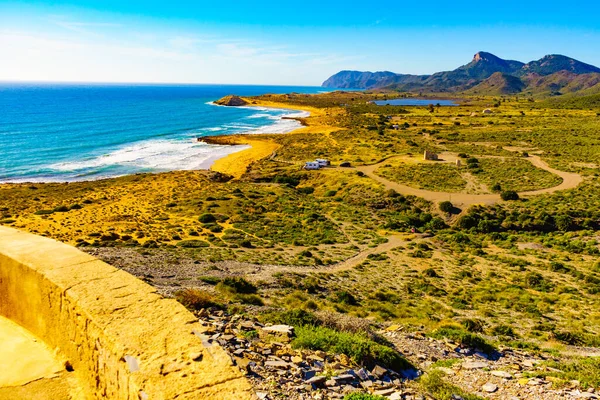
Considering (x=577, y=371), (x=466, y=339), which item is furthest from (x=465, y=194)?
(x=577, y=371)

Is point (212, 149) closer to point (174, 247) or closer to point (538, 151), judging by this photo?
point (174, 247)

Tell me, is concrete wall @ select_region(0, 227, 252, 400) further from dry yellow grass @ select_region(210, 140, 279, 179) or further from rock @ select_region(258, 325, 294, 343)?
dry yellow grass @ select_region(210, 140, 279, 179)

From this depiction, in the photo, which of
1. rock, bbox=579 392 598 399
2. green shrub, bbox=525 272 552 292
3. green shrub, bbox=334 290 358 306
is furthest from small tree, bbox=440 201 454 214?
rock, bbox=579 392 598 399

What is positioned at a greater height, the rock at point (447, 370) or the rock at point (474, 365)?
the rock at point (447, 370)

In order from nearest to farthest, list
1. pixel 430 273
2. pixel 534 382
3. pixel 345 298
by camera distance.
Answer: pixel 534 382 < pixel 345 298 < pixel 430 273

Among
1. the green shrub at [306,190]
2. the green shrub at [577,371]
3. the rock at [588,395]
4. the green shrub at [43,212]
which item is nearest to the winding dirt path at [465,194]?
the green shrub at [306,190]

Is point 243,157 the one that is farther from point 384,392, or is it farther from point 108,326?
point 108,326

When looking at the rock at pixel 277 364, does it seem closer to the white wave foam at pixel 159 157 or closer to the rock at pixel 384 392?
the rock at pixel 384 392
